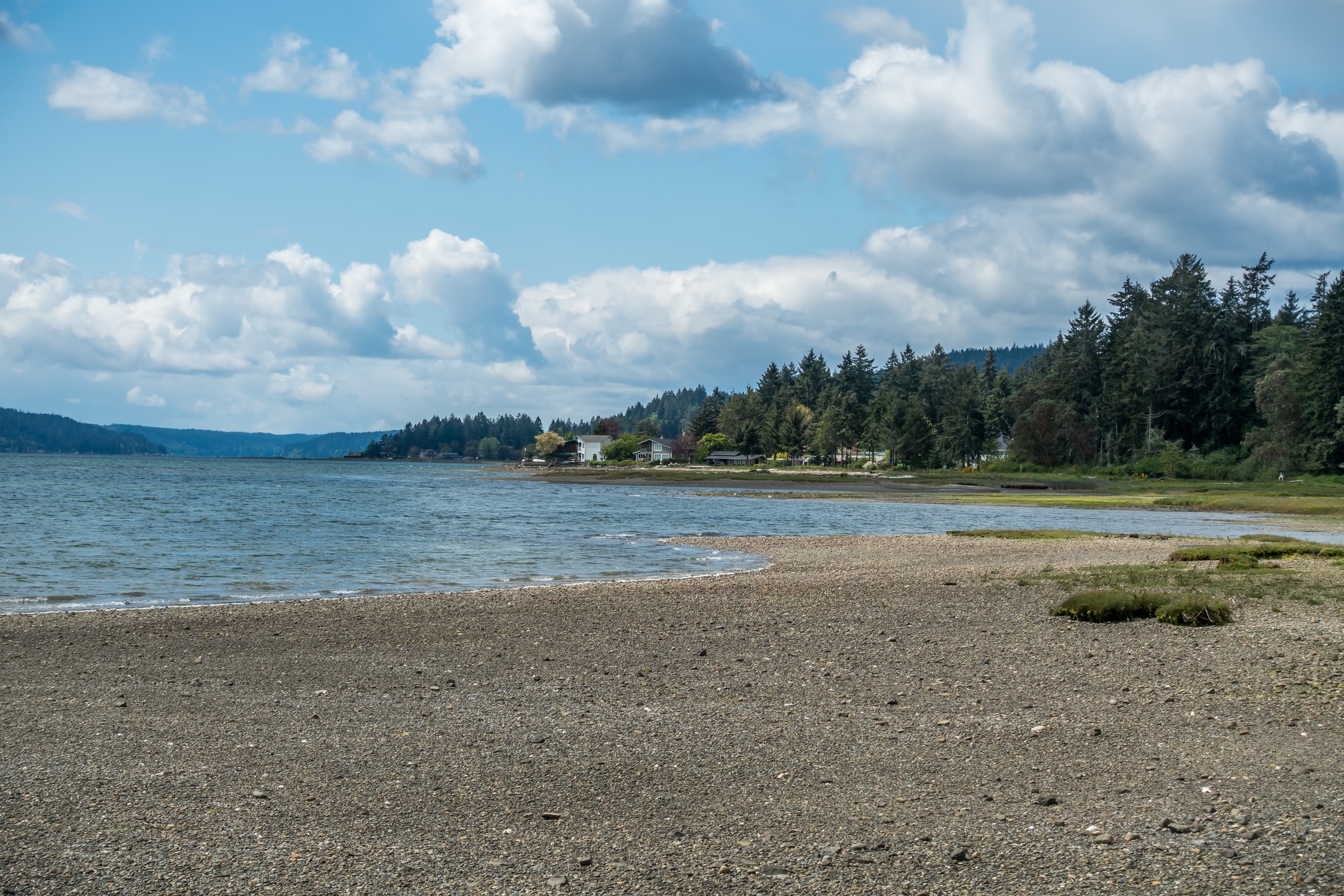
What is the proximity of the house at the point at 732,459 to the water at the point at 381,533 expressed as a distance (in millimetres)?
84072

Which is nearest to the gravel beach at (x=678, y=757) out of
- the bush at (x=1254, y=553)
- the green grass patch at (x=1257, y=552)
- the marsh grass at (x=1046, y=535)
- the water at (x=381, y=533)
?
the water at (x=381, y=533)

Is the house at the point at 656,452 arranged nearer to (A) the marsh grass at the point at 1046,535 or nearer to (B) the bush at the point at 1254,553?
(A) the marsh grass at the point at 1046,535

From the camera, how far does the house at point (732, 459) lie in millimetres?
169125

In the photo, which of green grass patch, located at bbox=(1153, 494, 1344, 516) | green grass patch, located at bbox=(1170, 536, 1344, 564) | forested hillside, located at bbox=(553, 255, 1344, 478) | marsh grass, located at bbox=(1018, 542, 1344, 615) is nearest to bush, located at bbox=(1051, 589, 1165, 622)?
marsh grass, located at bbox=(1018, 542, 1344, 615)

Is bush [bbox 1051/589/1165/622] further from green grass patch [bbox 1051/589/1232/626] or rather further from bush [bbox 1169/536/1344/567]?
bush [bbox 1169/536/1344/567]

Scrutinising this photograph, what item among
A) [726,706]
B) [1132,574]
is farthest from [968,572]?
[726,706]

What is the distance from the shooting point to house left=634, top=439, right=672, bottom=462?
19125 centimetres

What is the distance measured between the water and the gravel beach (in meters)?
7.98

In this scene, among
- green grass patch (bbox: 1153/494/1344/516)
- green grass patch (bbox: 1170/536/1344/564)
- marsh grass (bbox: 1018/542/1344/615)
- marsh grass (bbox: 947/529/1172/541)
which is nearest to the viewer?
marsh grass (bbox: 1018/542/1344/615)

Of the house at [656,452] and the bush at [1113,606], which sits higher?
the house at [656,452]

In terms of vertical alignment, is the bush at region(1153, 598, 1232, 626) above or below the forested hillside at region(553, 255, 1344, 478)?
below

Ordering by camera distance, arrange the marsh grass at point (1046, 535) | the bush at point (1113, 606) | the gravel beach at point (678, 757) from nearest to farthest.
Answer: the gravel beach at point (678, 757), the bush at point (1113, 606), the marsh grass at point (1046, 535)

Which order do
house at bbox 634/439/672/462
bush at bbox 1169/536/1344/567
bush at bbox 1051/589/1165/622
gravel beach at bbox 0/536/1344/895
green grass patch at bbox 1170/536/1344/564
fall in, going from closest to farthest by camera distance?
gravel beach at bbox 0/536/1344/895, bush at bbox 1051/589/1165/622, bush at bbox 1169/536/1344/567, green grass patch at bbox 1170/536/1344/564, house at bbox 634/439/672/462

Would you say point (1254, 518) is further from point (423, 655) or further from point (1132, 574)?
point (423, 655)
